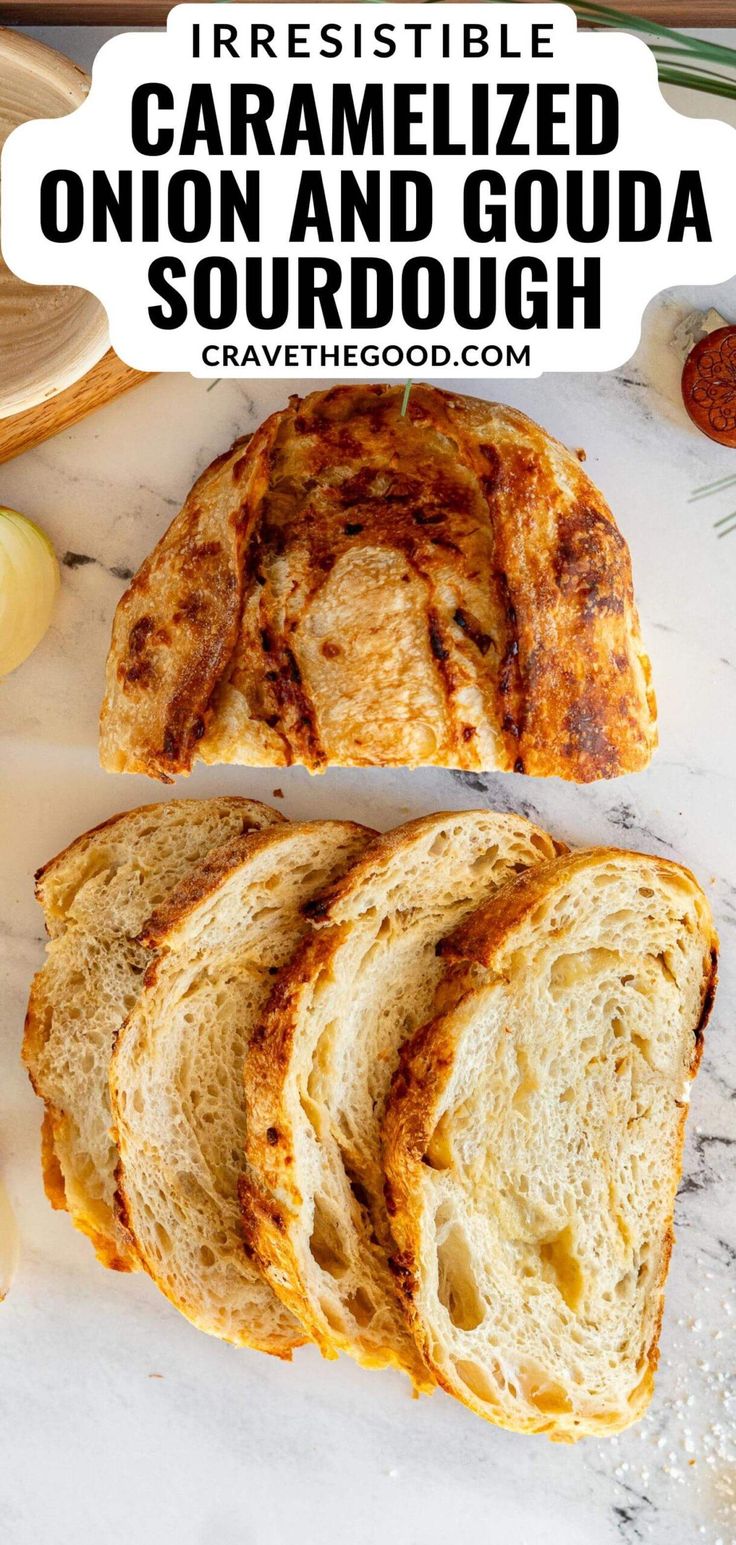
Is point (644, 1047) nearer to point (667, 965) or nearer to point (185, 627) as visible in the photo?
point (667, 965)

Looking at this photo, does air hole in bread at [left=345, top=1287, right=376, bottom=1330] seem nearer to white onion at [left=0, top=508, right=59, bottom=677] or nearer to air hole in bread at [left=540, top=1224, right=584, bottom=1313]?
air hole in bread at [left=540, top=1224, right=584, bottom=1313]

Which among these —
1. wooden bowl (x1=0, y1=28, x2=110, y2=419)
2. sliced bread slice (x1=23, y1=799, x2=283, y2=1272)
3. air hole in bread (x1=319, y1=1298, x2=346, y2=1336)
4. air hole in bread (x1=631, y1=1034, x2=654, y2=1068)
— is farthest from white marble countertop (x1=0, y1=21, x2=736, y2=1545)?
air hole in bread (x1=319, y1=1298, x2=346, y2=1336)

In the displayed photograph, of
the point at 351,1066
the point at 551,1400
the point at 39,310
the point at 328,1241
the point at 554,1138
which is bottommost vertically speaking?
the point at 551,1400

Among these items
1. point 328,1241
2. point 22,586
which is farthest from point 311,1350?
point 22,586

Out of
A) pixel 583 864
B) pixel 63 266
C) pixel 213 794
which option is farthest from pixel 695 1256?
pixel 63 266

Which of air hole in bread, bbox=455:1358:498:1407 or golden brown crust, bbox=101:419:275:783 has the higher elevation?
golden brown crust, bbox=101:419:275:783

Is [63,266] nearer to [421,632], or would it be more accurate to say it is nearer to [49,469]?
[49,469]

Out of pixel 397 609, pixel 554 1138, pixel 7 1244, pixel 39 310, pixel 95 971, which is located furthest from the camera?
pixel 7 1244

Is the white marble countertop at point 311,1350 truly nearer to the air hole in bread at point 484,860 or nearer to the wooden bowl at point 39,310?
the air hole in bread at point 484,860
